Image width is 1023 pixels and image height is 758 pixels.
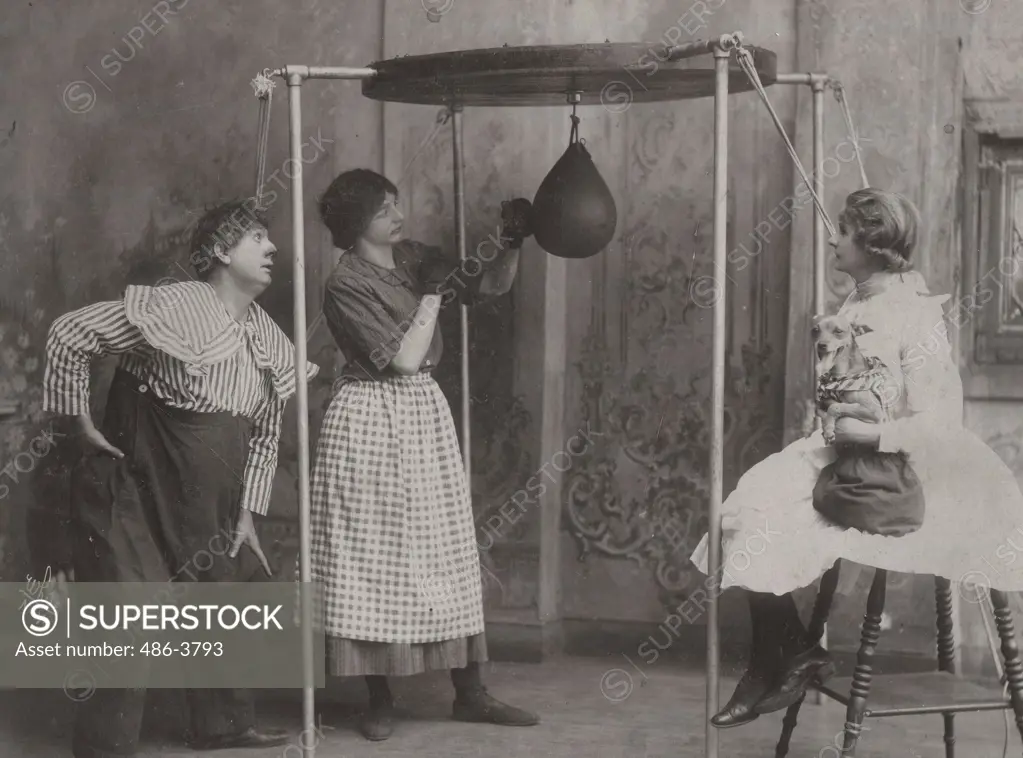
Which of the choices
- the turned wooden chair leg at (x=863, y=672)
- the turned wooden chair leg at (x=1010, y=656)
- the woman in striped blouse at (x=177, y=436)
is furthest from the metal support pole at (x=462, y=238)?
the turned wooden chair leg at (x=1010, y=656)

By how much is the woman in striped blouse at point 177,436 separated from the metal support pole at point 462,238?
695 millimetres

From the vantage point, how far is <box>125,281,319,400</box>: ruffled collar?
3.70 m

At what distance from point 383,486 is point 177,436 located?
61 centimetres

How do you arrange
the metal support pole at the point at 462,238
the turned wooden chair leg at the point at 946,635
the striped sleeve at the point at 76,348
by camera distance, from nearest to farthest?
→ the turned wooden chair leg at the point at 946,635 → the striped sleeve at the point at 76,348 → the metal support pole at the point at 462,238

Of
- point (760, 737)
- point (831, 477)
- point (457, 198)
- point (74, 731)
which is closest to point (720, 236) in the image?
point (831, 477)

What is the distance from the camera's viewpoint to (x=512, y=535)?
468 centimetres

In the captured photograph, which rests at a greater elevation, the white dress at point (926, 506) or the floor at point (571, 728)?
the white dress at point (926, 506)

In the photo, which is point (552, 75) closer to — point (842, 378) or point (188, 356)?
point (842, 378)

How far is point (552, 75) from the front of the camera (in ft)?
11.2

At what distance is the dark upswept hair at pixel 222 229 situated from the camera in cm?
384

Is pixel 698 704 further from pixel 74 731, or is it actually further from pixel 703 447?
pixel 74 731

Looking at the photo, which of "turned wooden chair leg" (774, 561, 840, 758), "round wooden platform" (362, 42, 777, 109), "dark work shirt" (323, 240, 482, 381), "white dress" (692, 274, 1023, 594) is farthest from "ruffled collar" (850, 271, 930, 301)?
"dark work shirt" (323, 240, 482, 381)

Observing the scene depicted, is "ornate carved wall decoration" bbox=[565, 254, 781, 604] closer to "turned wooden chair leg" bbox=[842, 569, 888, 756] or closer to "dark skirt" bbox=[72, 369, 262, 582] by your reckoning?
"turned wooden chair leg" bbox=[842, 569, 888, 756]

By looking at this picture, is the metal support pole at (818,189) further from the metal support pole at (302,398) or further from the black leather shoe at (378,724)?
the black leather shoe at (378,724)
